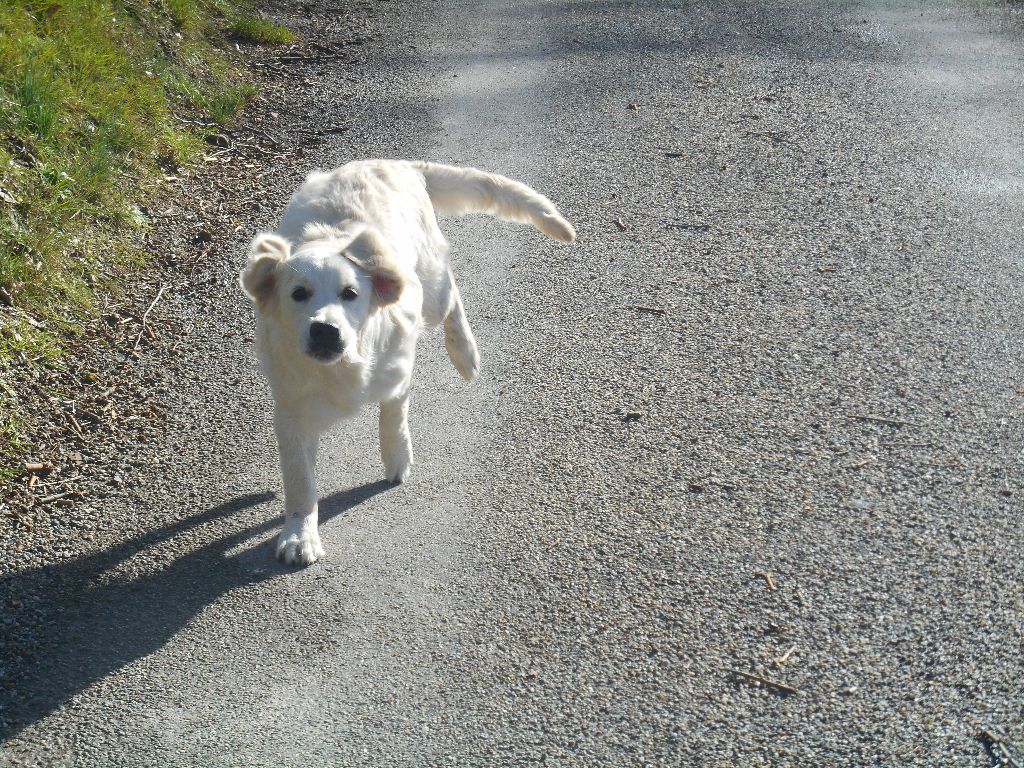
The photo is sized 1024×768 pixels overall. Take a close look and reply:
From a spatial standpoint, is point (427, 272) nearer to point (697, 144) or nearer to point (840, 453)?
point (840, 453)

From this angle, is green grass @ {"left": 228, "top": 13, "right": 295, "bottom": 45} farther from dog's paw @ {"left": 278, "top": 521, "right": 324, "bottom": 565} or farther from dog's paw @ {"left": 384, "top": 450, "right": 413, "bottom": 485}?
dog's paw @ {"left": 278, "top": 521, "right": 324, "bottom": 565}

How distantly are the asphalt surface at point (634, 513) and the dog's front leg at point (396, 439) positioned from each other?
0.10 metres

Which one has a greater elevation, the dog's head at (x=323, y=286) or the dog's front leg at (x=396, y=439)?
the dog's head at (x=323, y=286)

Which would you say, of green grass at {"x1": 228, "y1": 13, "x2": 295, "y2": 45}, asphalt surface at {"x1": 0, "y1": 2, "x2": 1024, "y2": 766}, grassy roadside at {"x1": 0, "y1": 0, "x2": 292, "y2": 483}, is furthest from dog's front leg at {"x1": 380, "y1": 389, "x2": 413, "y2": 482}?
green grass at {"x1": 228, "y1": 13, "x2": 295, "y2": 45}

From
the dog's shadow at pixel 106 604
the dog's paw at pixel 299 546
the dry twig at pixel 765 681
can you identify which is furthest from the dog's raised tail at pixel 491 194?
the dry twig at pixel 765 681

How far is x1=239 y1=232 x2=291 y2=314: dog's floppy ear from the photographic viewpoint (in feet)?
13.4

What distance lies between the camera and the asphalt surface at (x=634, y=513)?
3.32 meters

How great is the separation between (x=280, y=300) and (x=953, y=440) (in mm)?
2827

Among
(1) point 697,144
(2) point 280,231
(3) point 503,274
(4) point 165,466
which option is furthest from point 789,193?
(4) point 165,466

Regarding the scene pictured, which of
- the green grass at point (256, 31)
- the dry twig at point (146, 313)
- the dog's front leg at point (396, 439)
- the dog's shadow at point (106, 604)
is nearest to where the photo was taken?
the dog's shadow at point (106, 604)

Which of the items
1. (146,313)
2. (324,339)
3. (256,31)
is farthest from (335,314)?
(256,31)

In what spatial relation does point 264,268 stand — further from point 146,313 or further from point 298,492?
point 146,313

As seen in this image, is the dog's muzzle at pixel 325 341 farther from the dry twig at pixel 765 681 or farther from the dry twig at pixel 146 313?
the dry twig at pixel 146 313

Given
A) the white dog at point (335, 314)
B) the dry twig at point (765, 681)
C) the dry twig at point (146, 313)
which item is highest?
the white dog at point (335, 314)
